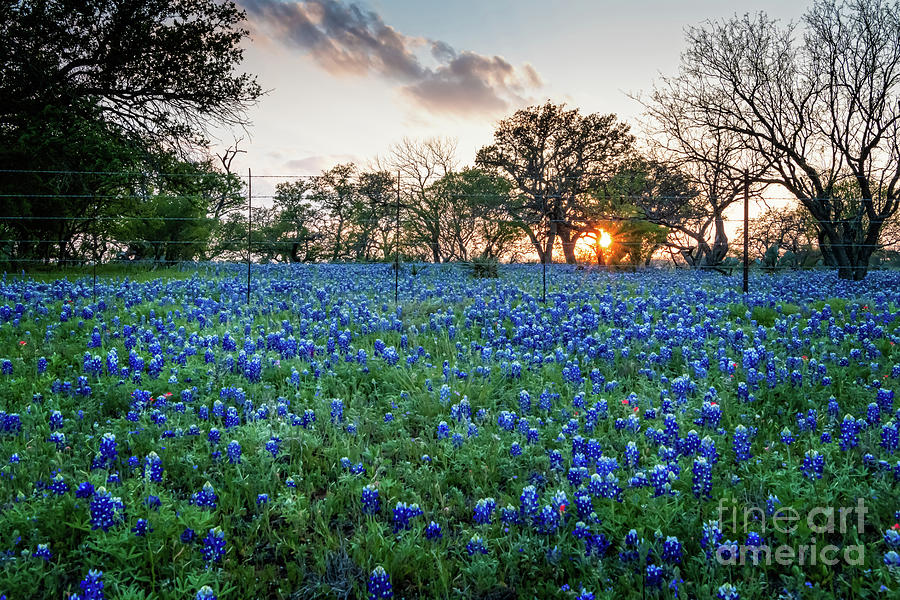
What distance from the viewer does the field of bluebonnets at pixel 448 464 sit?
8.24 ft

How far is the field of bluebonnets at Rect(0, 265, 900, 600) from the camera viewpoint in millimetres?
2512

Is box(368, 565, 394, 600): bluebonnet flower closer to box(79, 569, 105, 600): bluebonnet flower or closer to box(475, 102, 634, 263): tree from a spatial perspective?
box(79, 569, 105, 600): bluebonnet flower

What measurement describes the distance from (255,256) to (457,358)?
21520mm

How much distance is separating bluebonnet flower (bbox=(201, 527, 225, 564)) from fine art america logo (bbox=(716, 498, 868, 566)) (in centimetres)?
245

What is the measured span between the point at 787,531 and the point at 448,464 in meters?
2.01

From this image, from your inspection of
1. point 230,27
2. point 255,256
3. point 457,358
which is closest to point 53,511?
point 457,358

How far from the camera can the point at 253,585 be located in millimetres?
2480

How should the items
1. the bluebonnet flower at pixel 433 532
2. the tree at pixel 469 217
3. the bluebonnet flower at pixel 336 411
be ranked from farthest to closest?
the tree at pixel 469 217, the bluebonnet flower at pixel 336 411, the bluebonnet flower at pixel 433 532

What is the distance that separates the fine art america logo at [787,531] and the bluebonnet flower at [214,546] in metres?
2.45

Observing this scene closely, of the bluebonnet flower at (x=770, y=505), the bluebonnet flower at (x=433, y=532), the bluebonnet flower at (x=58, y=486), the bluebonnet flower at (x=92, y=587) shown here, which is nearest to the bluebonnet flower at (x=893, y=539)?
the bluebonnet flower at (x=770, y=505)

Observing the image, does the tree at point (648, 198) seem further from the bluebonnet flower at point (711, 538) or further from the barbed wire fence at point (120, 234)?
the bluebonnet flower at point (711, 538)

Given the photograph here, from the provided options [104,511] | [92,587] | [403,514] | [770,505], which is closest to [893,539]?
[770,505]

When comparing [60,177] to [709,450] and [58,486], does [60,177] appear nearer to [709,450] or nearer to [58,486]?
[58,486]

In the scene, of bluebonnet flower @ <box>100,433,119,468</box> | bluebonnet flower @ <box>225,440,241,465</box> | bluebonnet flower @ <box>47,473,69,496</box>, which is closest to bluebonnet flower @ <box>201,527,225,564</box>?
bluebonnet flower @ <box>225,440,241,465</box>
